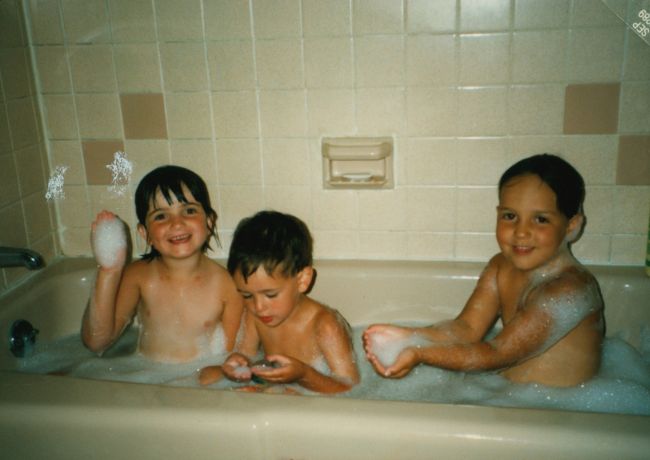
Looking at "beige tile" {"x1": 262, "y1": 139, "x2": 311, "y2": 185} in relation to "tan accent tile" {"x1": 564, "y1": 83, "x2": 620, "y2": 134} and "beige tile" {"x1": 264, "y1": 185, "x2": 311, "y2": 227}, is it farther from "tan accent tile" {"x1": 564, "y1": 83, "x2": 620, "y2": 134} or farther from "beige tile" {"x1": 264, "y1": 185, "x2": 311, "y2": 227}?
"tan accent tile" {"x1": 564, "y1": 83, "x2": 620, "y2": 134}

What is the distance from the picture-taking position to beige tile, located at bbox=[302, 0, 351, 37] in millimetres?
1609

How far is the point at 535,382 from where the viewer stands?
138 cm

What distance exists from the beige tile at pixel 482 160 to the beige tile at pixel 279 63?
512mm

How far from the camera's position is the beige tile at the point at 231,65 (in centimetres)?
169

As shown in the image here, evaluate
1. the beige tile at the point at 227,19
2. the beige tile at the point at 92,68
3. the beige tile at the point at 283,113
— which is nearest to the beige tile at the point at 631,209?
the beige tile at the point at 283,113

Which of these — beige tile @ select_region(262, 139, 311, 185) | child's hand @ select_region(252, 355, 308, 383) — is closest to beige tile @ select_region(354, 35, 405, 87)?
beige tile @ select_region(262, 139, 311, 185)

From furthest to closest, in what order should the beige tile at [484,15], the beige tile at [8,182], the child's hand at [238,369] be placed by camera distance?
the beige tile at [8,182] < the beige tile at [484,15] < the child's hand at [238,369]

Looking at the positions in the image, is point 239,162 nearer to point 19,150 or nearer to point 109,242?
point 109,242

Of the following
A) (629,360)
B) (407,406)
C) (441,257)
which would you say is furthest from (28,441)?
(629,360)

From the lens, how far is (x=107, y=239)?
1.45 metres

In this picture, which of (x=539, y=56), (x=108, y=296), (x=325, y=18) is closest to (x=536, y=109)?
(x=539, y=56)

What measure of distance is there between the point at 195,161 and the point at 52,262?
599mm

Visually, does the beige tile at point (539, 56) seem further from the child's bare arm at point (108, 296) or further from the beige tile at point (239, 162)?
the child's bare arm at point (108, 296)

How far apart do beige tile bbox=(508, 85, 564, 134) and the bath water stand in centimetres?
62
